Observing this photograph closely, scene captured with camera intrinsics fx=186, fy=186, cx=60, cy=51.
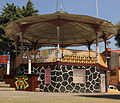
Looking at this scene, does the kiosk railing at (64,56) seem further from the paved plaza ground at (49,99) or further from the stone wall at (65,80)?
the paved plaza ground at (49,99)

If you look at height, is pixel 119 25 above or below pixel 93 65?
above

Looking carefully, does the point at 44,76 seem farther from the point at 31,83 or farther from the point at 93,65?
the point at 93,65

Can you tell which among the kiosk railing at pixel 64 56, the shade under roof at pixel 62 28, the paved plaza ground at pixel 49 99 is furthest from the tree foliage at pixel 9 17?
the paved plaza ground at pixel 49 99

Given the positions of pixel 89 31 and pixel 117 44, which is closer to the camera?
pixel 89 31

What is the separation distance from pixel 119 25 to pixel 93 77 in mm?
12377

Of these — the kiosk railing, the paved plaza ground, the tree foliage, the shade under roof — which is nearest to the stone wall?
the kiosk railing

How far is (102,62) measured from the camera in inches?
848

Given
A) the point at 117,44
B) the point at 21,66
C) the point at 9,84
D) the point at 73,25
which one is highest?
the point at 73,25

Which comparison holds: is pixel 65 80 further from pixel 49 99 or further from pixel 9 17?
pixel 9 17

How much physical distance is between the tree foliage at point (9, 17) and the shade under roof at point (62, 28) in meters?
5.46

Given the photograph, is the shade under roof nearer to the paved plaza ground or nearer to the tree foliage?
the tree foliage

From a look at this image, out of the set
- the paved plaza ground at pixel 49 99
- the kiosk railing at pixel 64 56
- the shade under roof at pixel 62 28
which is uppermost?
the shade under roof at pixel 62 28

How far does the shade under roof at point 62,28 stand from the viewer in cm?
1829

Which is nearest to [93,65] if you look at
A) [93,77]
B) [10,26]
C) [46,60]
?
[93,77]
